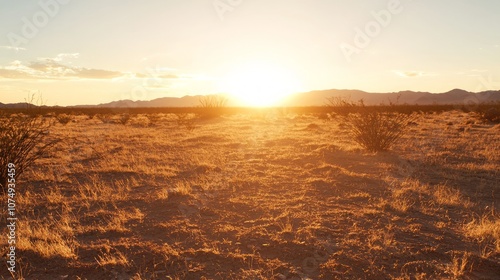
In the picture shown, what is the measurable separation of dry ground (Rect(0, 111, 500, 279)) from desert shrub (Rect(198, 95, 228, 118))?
88.9 feet

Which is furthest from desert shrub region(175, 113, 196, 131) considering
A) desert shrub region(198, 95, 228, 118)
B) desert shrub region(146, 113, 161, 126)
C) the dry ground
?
the dry ground

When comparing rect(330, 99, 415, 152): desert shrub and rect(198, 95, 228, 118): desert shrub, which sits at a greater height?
rect(198, 95, 228, 118): desert shrub

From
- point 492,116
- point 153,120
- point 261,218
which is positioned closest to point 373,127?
point 261,218

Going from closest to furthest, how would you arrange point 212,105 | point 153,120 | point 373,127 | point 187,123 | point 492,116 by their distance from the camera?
point 373,127, point 492,116, point 187,123, point 153,120, point 212,105

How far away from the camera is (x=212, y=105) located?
4219 centimetres

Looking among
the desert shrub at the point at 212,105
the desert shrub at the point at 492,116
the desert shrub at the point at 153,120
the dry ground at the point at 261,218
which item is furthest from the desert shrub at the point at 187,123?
the desert shrub at the point at 492,116

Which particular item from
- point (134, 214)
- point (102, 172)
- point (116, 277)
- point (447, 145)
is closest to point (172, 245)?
point (116, 277)

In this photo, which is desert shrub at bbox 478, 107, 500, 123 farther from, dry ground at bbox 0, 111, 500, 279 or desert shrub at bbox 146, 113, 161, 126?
desert shrub at bbox 146, 113, 161, 126

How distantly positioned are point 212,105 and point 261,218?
3564 cm

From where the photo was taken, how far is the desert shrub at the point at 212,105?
135 feet

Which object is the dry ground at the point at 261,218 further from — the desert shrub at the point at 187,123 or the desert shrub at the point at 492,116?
the desert shrub at the point at 492,116

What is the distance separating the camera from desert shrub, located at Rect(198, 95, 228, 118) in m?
41.1

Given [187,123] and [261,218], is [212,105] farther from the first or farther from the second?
[261,218]

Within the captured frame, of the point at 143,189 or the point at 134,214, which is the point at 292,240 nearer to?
the point at 134,214
